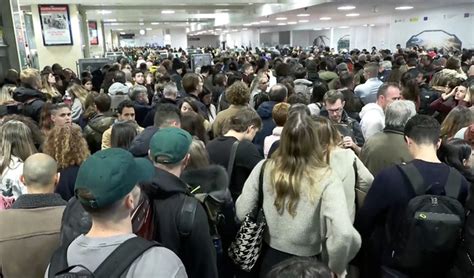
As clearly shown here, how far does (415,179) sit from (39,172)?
2.16m

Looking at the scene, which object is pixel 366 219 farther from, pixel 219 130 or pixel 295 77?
pixel 295 77

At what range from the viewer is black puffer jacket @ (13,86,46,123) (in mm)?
5355

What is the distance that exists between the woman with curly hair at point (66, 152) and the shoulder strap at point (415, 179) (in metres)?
2.27

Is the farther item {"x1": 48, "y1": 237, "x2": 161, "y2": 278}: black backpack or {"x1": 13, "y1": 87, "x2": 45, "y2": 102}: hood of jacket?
{"x1": 13, "y1": 87, "x2": 45, "y2": 102}: hood of jacket

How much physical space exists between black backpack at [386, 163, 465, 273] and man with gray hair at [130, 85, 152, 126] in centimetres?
399

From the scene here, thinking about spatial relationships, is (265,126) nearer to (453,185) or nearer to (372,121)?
(372,121)

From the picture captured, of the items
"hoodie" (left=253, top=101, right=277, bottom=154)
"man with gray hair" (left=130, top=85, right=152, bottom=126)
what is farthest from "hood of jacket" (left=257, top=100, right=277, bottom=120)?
"man with gray hair" (left=130, top=85, right=152, bottom=126)

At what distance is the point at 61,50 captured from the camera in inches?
564

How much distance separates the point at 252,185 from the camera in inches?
101

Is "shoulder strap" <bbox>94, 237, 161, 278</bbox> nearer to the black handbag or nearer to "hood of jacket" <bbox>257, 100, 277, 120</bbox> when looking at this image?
the black handbag

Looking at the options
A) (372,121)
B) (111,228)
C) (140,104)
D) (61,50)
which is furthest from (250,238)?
(61,50)

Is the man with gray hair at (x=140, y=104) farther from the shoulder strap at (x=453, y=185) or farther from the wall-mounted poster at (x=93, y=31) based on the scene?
the wall-mounted poster at (x=93, y=31)

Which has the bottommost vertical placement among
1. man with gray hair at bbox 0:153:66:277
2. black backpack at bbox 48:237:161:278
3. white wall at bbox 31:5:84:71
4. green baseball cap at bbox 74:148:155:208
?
man with gray hair at bbox 0:153:66:277

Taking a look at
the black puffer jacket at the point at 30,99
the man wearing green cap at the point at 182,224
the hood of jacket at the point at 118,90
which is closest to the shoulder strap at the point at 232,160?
the man wearing green cap at the point at 182,224
